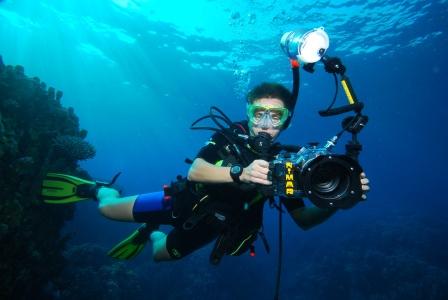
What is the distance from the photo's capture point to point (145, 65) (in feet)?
104

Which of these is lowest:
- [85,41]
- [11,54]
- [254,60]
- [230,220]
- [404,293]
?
[404,293]

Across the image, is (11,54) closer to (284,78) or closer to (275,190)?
(284,78)

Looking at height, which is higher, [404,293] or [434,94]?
[434,94]

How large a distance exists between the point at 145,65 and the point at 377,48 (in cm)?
2157

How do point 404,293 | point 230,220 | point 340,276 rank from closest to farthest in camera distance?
point 230,220 → point 404,293 → point 340,276

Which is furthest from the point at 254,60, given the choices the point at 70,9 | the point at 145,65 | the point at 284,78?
the point at 70,9

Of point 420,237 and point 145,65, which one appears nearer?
point 420,237

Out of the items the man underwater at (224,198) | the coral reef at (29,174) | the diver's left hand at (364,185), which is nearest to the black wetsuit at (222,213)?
the man underwater at (224,198)

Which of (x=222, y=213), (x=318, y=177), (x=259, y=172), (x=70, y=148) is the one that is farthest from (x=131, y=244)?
(x=318, y=177)

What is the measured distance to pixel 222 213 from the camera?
3859 millimetres

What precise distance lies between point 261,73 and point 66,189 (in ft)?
81.1

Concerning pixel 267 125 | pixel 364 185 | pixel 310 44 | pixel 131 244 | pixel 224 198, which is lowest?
pixel 131 244

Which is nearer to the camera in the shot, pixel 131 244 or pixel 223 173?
pixel 223 173

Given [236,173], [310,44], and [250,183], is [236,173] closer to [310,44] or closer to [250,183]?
[250,183]
